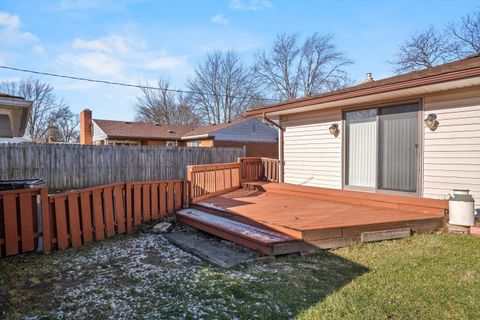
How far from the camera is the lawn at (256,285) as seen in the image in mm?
2697

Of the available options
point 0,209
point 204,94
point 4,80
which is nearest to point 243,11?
point 0,209

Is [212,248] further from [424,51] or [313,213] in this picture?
Answer: [424,51]

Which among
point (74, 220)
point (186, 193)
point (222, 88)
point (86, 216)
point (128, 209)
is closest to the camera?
point (74, 220)

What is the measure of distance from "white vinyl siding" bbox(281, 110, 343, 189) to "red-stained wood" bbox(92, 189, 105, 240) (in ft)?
17.0

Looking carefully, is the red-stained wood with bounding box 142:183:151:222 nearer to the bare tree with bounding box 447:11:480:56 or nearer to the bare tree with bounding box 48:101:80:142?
the bare tree with bounding box 447:11:480:56

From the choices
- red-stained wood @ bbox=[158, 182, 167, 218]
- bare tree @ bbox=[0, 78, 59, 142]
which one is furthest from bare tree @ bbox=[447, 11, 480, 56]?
bare tree @ bbox=[0, 78, 59, 142]

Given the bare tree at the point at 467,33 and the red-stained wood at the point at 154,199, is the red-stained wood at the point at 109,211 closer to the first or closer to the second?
the red-stained wood at the point at 154,199

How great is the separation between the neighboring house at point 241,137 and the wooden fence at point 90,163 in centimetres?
561

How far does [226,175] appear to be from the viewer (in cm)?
845

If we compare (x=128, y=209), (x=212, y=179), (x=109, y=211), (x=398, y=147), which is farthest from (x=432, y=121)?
(x=109, y=211)

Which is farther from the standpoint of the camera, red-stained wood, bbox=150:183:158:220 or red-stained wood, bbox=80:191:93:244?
red-stained wood, bbox=150:183:158:220

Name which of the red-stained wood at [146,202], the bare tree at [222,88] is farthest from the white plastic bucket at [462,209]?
the bare tree at [222,88]

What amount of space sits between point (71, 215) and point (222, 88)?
27961 millimetres

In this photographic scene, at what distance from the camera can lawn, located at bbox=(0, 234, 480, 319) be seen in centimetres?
270
